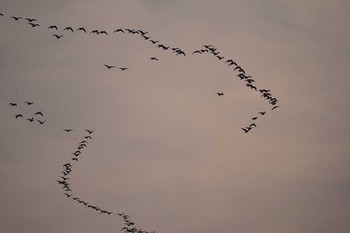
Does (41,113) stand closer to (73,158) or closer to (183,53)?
(73,158)

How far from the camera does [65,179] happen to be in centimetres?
4653

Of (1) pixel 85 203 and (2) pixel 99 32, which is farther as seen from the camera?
(1) pixel 85 203

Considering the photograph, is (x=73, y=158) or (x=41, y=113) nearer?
(x=41, y=113)

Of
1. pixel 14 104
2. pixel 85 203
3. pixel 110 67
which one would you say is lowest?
pixel 85 203

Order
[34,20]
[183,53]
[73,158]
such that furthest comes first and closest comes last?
[73,158] < [183,53] < [34,20]

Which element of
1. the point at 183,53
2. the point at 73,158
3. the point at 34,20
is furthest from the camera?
the point at 73,158

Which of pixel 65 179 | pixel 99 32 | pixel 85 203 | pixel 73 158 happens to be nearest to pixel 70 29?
pixel 99 32

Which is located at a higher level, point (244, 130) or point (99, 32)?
point (99, 32)

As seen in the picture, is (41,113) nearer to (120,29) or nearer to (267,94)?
(120,29)

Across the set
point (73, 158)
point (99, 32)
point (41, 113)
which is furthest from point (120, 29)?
point (73, 158)

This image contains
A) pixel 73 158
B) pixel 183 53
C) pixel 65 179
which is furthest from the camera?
pixel 65 179

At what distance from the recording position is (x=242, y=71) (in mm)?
40031

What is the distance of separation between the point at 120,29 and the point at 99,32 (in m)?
1.69

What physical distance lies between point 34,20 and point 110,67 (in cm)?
699
